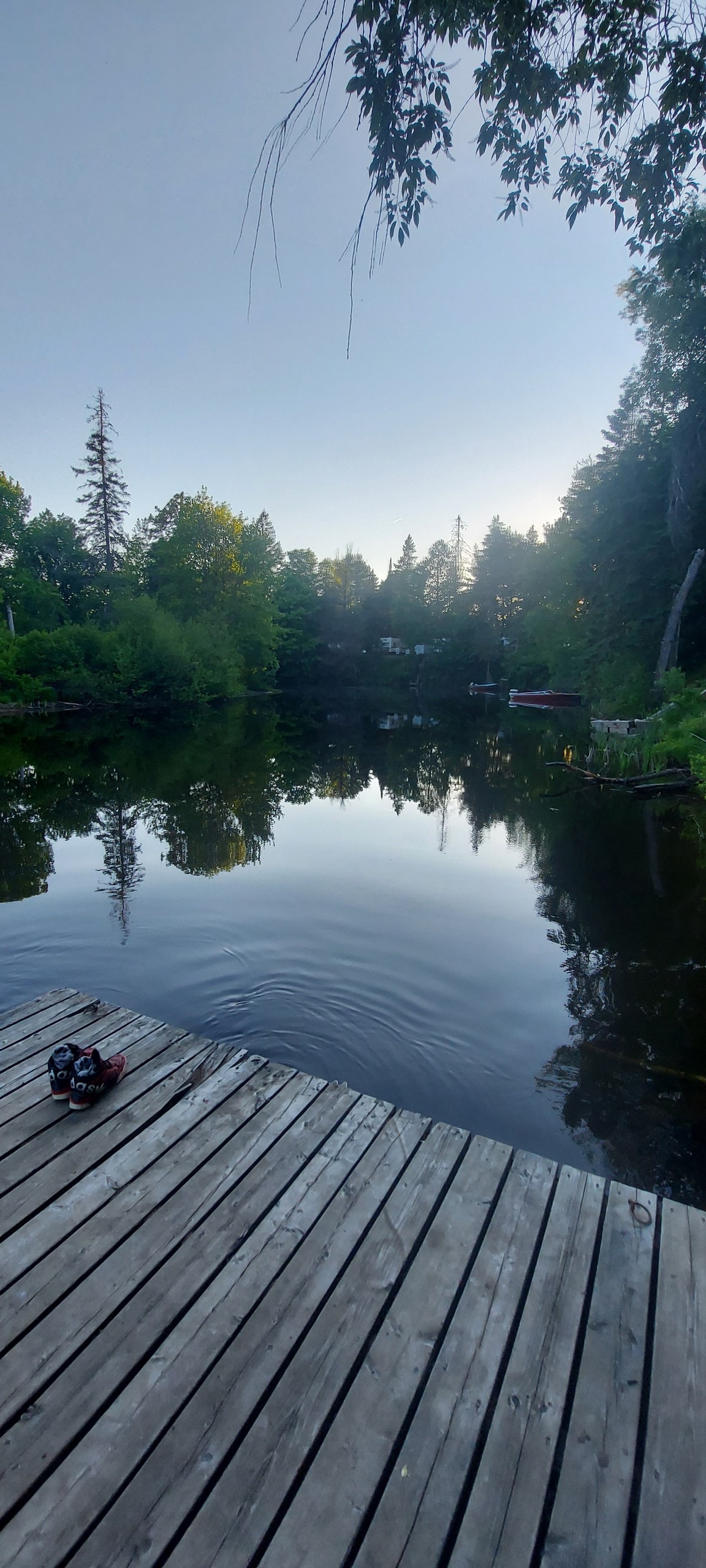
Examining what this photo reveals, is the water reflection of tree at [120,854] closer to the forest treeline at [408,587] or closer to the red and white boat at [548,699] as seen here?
the forest treeline at [408,587]

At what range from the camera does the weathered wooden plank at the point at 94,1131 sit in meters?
2.86

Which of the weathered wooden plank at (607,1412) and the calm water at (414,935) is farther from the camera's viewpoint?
the calm water at (414,935)

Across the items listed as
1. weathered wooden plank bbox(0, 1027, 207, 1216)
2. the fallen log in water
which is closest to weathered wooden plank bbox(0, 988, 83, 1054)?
weathered wooden plank bbox(0, 1027, 207, 1216)

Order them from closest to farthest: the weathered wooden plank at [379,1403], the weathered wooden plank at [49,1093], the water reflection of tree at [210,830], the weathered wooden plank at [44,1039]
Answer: the weathered wooden plank at [379,1403], the weathered wooden plank at [49,1093], the weathered wooden plank at [44,1039], the water reflection of tree at [210,830]

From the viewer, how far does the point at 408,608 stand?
64812 mm

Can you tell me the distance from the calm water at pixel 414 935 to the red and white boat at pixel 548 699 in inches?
1082

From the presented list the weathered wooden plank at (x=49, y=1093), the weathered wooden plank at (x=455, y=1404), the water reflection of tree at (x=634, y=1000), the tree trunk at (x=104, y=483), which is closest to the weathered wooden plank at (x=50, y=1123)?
the weathered wooden plank at (x=49, y=1093)

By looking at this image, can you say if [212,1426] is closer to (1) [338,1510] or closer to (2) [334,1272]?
(1) [338,1510]

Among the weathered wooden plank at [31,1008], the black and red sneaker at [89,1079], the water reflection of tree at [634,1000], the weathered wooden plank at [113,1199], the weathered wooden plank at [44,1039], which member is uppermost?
the black and red sneaker at [89,1079]

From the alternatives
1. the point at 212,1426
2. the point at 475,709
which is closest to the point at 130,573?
the point at 475,709

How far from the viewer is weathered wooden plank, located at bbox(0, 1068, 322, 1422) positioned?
6.98 ft

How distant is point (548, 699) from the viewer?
143 ft

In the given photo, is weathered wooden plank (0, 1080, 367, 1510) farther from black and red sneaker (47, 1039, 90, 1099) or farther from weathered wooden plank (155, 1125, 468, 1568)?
black and red sneaker (47, 1039, 90, 1099)

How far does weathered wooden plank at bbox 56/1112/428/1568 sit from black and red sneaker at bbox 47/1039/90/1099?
137 centimetres
